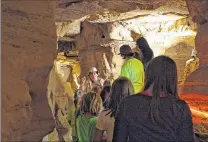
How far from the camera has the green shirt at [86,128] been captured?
179 inches

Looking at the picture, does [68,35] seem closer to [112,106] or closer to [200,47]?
[200,47]

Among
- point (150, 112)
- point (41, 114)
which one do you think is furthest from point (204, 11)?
point (150, 112)

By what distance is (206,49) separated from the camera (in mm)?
7723

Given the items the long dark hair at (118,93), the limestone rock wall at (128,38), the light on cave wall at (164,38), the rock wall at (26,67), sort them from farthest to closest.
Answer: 1. the light on cave wall at (164,38)
2. the limestone rock wall at (128,38)
3. the long dark hair at (118,93)
4. the rock wall at (26,67)

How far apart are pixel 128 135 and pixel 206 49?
17.3 ft

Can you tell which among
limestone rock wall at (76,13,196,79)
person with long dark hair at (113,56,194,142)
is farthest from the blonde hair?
limestone rock wall at (76,13,196,79)

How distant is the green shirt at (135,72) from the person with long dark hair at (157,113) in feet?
9.74

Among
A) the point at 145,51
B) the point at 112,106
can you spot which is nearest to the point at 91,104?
the point at 112,106

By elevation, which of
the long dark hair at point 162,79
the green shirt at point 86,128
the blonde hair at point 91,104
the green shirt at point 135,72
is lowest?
the green shirt at point 86,128

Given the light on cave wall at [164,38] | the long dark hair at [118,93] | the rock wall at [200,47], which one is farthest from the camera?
the light on cave wall at [164,38]

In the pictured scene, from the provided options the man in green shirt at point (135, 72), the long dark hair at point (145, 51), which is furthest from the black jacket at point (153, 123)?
the long dark hair at point (145, 51)

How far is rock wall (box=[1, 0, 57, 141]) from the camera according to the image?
12.3ft

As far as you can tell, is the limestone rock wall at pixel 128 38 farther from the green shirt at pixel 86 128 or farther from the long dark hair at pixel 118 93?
the long dark hair at pixel 118 93

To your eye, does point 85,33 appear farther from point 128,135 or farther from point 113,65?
point 128,135
